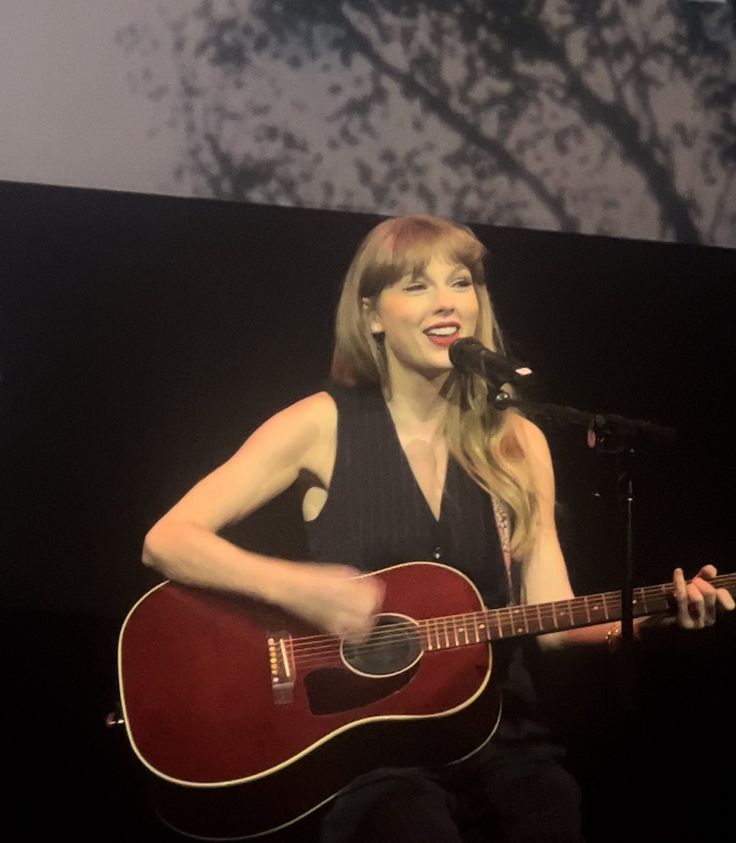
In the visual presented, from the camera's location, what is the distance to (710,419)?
2.12 m

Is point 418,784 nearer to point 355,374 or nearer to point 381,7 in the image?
point 355,374

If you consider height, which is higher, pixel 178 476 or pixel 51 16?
pixel 51 16

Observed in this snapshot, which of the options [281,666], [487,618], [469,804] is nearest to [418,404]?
[487,618]

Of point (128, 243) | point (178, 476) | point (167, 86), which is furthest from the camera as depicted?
point (167, 86)

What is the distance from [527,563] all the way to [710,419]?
1.93 ft

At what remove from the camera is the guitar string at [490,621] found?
5.40 feet

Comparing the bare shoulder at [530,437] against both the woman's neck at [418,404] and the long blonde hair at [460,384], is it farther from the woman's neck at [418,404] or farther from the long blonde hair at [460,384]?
the woman's neck at [418,404]

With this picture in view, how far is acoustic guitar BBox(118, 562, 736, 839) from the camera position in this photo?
1561 mm

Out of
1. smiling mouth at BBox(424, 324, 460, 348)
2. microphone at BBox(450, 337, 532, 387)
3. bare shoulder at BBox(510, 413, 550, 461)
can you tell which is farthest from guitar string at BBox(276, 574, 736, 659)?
smiling mouth at BBox(424, 324, 460, 348)

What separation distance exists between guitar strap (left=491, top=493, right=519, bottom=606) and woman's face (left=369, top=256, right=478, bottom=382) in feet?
0.94

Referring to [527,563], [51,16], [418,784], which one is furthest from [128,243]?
[418,784]

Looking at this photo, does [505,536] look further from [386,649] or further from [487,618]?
[386,649]

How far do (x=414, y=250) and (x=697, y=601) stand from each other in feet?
2.87

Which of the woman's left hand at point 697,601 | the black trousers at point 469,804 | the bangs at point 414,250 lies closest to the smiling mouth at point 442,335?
the bangs at point 414,250
